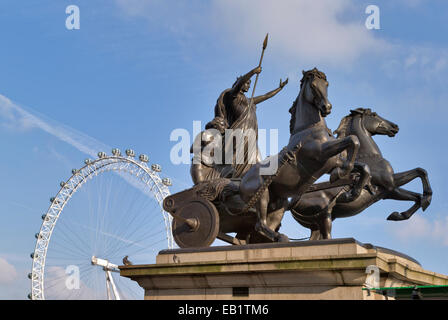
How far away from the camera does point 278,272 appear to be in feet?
33.4

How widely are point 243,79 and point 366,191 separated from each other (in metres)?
4.07

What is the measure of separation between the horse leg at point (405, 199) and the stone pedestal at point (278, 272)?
9.48ft

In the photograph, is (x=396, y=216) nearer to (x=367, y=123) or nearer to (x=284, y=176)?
(x=367, y=123)

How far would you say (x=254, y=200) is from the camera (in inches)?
462

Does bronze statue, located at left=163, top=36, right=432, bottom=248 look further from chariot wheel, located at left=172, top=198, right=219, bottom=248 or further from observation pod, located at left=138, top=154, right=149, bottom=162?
observation pod, located at left=138, top=154, right=149, bottom=162

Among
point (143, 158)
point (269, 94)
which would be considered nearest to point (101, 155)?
point (143, 158)

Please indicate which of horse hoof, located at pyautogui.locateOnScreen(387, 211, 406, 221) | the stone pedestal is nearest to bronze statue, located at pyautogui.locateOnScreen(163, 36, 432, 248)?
horse hoof, located at pyautogui.locateOnScreen(387, 211, 406, 221)

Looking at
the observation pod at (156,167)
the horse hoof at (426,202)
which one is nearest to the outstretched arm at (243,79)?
the horse hoof at (426,202)

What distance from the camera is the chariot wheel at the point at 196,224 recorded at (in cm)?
1212

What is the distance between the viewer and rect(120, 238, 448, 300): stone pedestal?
9609 mm

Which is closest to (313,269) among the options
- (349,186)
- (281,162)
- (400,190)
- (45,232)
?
(281,162)

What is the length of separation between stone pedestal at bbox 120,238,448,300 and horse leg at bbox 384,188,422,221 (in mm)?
2889
